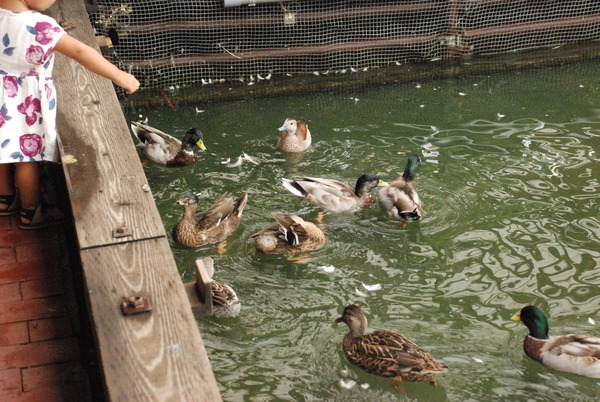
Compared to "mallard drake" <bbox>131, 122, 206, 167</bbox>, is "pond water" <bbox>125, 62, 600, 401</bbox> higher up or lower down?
lower down

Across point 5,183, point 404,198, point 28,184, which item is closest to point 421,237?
point 404,198

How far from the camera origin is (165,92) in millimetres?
9930

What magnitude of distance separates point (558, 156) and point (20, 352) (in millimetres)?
6174

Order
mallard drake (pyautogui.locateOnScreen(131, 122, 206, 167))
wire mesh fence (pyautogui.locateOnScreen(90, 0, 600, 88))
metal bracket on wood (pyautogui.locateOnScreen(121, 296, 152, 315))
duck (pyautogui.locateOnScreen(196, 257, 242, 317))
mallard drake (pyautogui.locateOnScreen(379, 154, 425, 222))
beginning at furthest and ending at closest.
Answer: wire mesh fence (pyautogui.locateOnScreen(90, 0, 600, 88))
mallard drake (pyautogui.locateOnScreen(131, 122, 206, 167))
mallard drake (pyautogui.locateOnScreen(379, 154, 425, 222))
duck (pyautogui.locateOnScreen(196, 257, 242, 317))
metal bracket on wood (pyautogui.locateOnScreen(121, 296, 152, 315))

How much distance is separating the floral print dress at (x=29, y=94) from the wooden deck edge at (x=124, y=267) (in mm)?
158

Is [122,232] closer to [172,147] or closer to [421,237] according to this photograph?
[421,237]

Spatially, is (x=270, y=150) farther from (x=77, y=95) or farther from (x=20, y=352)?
(x=20, y=352)

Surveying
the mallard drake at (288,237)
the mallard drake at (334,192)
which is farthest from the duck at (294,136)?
the mallard drake at (288,237)

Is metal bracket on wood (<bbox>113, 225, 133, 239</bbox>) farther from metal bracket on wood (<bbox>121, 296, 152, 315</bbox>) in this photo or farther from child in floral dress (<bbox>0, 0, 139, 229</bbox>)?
child in floral dress (<bbox>0, 0, 139, 229</bbox>)

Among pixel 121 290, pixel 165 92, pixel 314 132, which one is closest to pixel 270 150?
pixel 314 132

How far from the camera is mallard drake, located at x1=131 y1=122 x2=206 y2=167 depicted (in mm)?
7875

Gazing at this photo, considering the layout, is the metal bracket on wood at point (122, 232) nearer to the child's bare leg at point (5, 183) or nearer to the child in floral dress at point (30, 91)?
the child in floral dress at point (30, 91)

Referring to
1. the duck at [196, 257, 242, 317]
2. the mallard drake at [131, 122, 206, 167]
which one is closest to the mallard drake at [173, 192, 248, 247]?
the duck at [196, 257, 242, 317]

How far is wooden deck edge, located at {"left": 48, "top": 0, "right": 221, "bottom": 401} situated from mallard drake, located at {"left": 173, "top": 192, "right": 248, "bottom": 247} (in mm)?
1561
